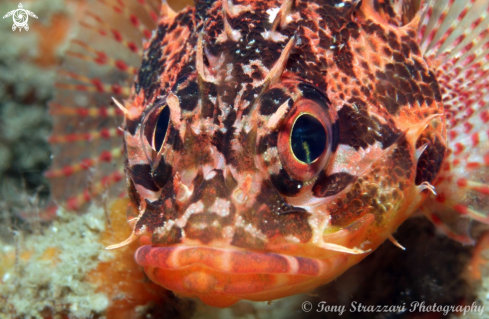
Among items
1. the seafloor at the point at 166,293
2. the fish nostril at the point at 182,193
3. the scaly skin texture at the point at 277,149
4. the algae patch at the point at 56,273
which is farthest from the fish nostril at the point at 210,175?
the algae patch at the point at 56,273

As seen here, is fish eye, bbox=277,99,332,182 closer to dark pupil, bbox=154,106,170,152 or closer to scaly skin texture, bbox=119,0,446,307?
scaly skin texture, bbox=119,0,446,307

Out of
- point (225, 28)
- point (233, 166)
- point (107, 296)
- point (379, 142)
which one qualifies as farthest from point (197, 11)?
point (107, 296)

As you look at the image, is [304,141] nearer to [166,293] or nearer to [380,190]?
[380,190]

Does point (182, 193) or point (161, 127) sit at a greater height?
point (161, 127)

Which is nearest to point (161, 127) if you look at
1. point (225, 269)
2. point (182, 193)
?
point (182, 193)

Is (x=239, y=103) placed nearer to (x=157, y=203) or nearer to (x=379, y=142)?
(x=157, y=203)
